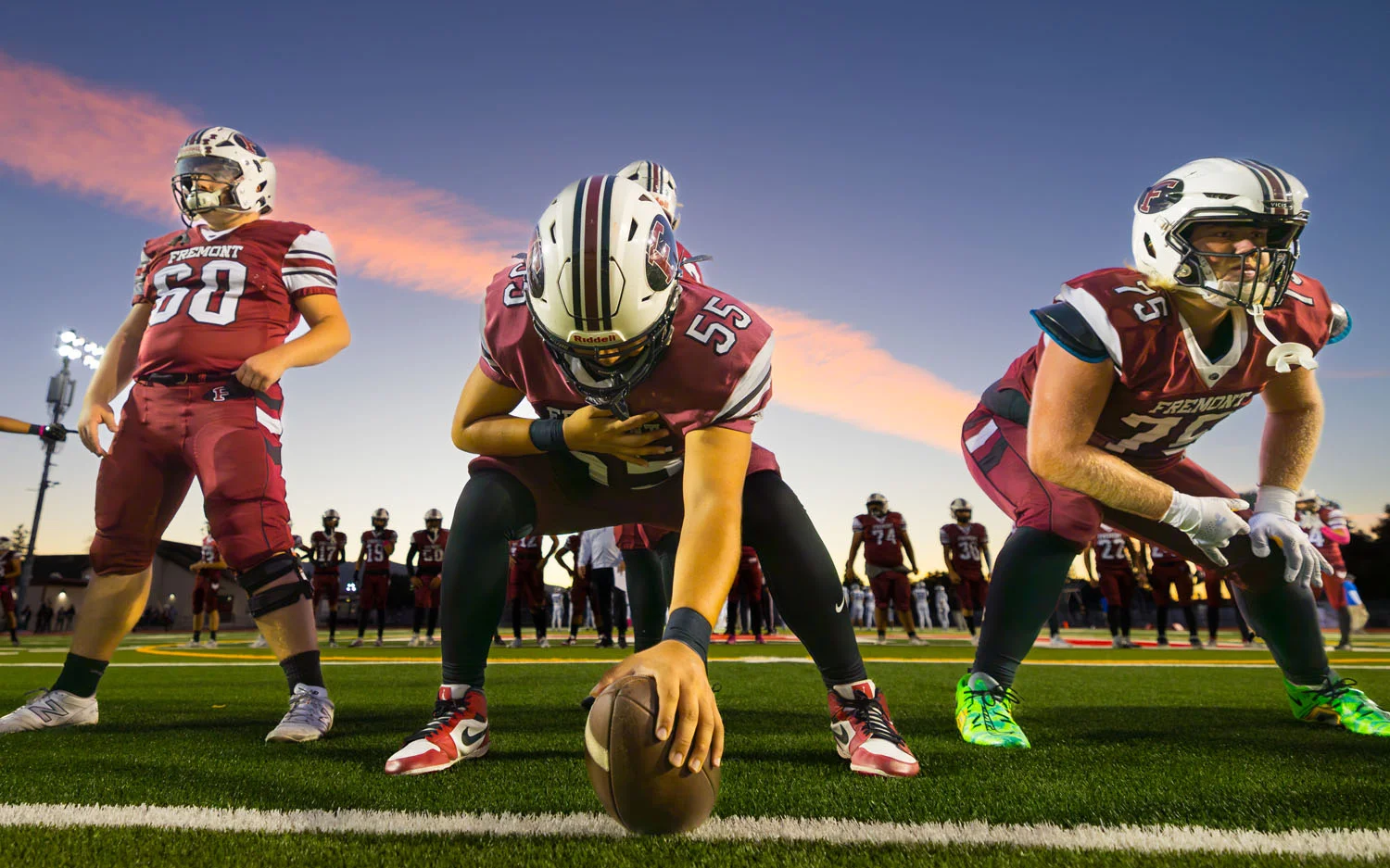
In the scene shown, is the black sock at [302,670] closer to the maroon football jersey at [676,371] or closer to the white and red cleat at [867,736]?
the maroon football jersey at [676,371]

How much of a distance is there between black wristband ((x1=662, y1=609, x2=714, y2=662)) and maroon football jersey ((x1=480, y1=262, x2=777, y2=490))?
→ 23.5 inches

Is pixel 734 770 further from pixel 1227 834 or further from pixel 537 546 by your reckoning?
pixel 537 546

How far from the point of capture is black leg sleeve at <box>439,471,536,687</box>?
2.52 m

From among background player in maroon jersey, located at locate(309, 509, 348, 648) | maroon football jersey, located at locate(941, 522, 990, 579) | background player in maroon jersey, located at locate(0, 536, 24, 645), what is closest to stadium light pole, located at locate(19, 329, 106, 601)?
background player in maroon jersey, located at locate(0, 536, 24, 645)

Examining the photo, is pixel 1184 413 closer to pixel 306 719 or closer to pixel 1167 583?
pixel 306 719

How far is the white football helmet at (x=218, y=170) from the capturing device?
3539mm

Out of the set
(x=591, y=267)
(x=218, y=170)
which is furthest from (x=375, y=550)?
(x=591, y=267)

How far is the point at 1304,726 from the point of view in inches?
125

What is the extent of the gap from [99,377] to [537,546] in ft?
29.4

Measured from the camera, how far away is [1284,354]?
2.89 m

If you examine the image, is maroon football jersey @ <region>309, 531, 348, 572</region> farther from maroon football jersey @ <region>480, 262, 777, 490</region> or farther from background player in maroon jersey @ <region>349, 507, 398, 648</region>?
maroon football jersey @ <region>480, 262, 777, 490</region>

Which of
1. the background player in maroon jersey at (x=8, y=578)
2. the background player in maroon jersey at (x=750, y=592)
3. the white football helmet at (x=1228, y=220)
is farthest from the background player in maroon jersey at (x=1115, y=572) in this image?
the background player in maroon jersey at (x=8, y=578)

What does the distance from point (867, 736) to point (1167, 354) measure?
163 cm

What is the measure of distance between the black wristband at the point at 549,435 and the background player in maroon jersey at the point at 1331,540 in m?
11.5
